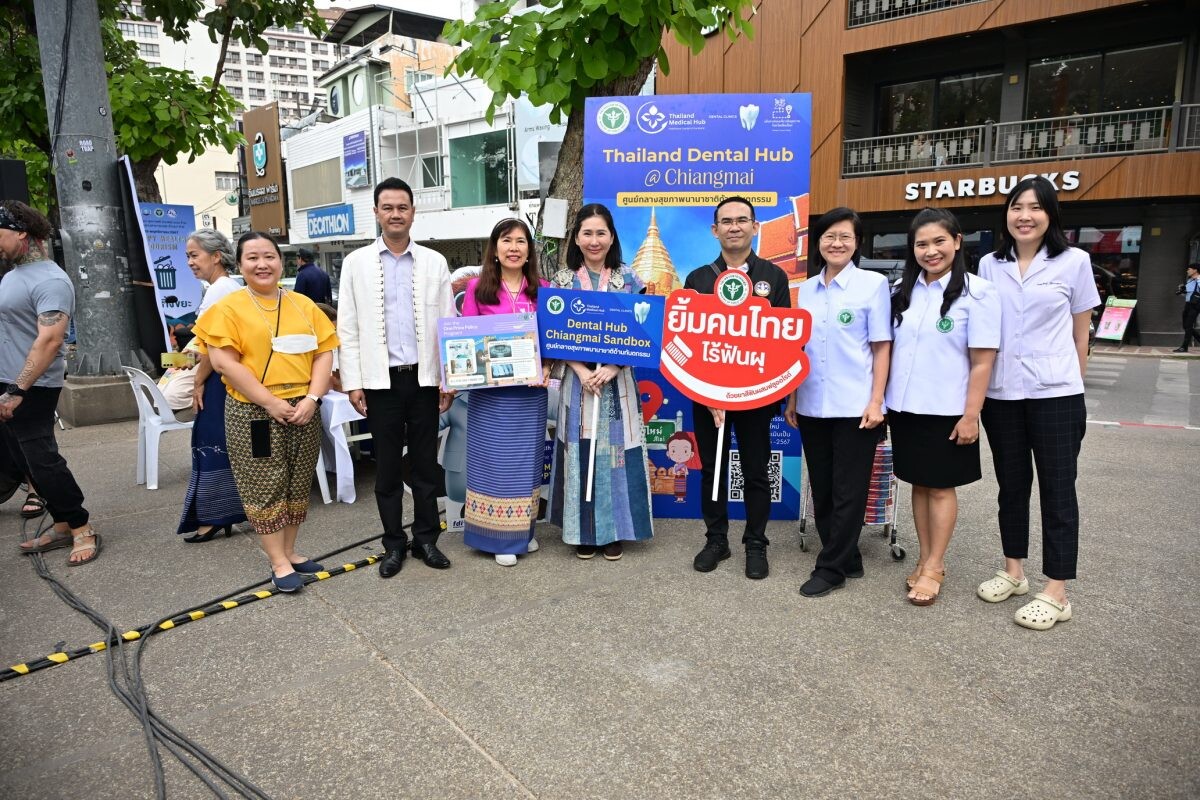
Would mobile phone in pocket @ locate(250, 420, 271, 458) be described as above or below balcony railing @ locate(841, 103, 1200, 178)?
below

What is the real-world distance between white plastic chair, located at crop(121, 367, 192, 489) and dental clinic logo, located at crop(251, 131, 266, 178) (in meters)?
37.7

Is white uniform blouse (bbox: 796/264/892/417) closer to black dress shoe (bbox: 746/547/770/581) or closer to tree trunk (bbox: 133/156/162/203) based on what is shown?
black dress shoe (bbox: 746/547/770/581)

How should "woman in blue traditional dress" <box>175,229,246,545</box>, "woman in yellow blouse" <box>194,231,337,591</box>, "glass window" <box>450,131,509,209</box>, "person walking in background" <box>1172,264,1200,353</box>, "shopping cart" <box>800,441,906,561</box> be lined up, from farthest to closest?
"glass window" <box>450,131,509,209</box> → "person walking in background" <box>1172,264,1200,353</box> → "woman in blue traditional dress" <box>175,229,246,545</box> → "shopping cart" <box>800,441,906,561</box> → "woman in yellow blouse" <box>194,231,337,591</box>

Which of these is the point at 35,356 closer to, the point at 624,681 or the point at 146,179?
the point at 624,681

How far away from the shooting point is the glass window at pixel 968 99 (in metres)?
17.1

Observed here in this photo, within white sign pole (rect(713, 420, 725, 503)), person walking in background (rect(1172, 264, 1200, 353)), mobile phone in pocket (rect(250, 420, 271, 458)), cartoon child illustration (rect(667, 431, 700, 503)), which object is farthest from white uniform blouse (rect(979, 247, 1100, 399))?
person walking in background (rect(1172, 264, 1200, 353))

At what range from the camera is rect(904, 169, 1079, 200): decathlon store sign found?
50.4 feet

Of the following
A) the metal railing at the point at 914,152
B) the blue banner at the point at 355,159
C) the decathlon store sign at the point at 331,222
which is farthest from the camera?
the decathlon store sign at the point at 331,222

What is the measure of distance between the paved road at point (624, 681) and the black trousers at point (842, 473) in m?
0.17

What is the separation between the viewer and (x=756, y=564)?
3.77 metres

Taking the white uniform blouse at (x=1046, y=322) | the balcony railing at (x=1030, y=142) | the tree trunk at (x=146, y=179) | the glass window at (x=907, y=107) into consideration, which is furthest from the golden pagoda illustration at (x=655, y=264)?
the glass window at (x=907, y=107)

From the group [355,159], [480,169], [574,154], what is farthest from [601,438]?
[355,159]

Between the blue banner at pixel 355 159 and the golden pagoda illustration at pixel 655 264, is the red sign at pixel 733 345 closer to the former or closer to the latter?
the golden pagoda illustration at pixel 655 264

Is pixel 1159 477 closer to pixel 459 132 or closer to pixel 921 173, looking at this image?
pixel 921 173
